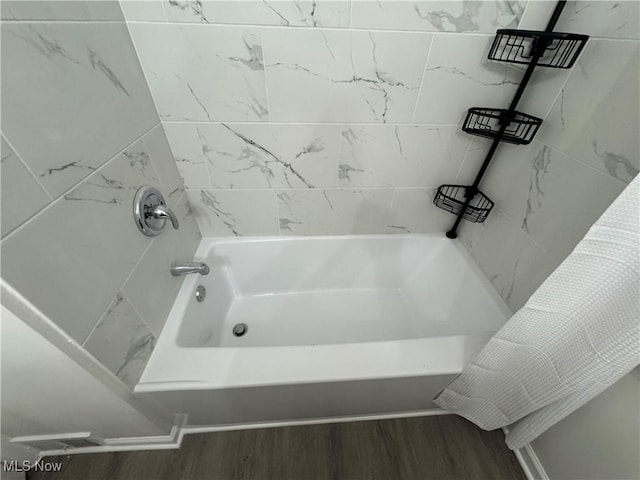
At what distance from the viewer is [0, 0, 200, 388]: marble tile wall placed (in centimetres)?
48

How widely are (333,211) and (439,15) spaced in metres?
0.76

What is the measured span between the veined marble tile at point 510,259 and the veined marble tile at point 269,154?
0.67m

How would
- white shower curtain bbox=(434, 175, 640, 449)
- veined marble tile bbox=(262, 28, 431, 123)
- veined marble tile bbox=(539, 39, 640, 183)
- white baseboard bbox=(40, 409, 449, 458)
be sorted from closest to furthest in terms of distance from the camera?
white shower curtain bbox=(434, 175, 640, 449) < veined marble tile bbox=(539, 39, 640, 183) < veined marble tile bbox=(262, 28, 431, 123) < white baseboard bbox=(40, 409, 449, 458)

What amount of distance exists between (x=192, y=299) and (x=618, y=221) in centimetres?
118

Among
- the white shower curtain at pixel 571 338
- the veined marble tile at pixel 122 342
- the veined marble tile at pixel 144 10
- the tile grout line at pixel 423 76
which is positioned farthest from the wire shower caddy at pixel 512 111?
the veined marble tile at pixel 122 342

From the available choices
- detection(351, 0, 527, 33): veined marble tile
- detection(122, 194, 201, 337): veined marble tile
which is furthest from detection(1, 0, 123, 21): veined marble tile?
detection(351, 0, 527, 33): veined marble tile

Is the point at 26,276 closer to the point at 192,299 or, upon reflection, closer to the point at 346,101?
the point at 192,299

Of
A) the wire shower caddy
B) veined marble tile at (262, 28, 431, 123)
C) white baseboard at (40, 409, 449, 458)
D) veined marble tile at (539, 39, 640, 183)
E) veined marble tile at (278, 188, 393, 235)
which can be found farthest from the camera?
veined marble tile at (278, 188, 393, 235)

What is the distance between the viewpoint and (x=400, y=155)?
42.2 inches

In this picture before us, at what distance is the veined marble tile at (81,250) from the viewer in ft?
1.59

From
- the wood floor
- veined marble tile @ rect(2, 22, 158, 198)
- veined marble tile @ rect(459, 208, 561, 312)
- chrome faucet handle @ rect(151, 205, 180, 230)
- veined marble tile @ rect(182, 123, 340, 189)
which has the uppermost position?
veined marble tile @ rect(2, 22, 158, 198)

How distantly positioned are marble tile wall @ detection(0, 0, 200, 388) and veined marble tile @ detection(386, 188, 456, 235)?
0.99m

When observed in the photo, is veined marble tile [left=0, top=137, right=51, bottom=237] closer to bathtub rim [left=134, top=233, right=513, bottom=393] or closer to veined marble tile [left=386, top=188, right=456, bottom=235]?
bathtub rim [left=134, top=233, right=513, bottom=393]

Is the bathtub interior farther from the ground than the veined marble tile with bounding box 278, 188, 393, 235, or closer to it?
closer to it
